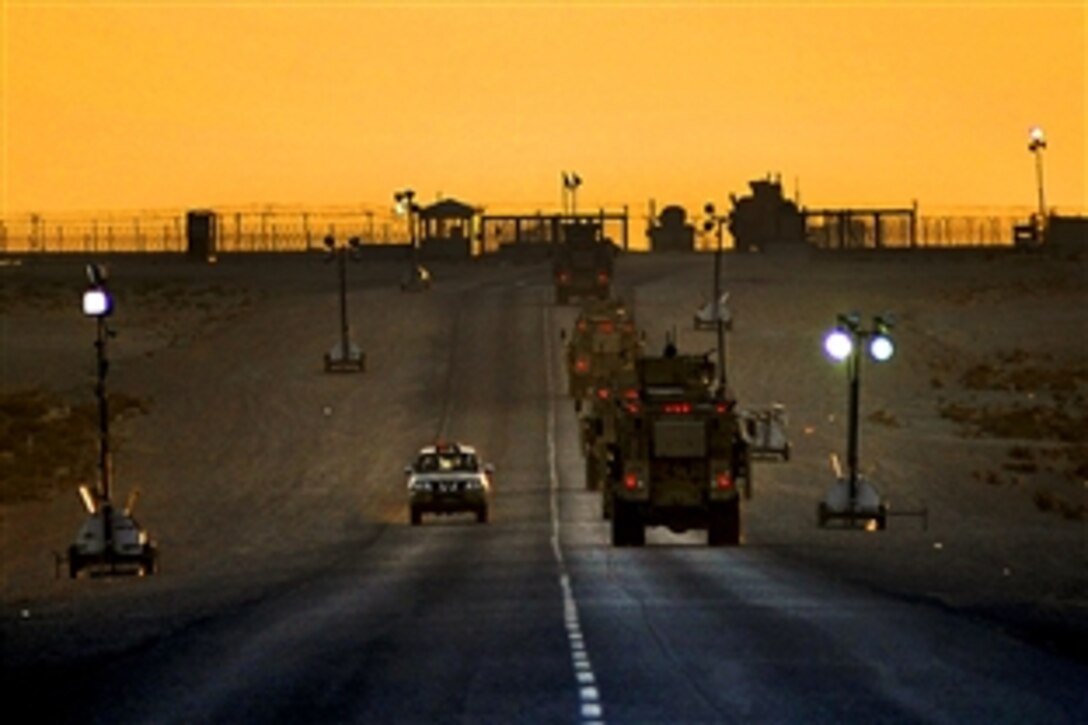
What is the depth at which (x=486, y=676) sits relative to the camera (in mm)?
28453

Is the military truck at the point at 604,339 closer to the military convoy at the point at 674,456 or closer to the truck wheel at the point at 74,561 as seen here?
the military convoy at the point at 674,456

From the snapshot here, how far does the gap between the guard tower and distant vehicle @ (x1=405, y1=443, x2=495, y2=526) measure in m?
127

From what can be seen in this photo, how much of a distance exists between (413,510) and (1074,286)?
109336mm

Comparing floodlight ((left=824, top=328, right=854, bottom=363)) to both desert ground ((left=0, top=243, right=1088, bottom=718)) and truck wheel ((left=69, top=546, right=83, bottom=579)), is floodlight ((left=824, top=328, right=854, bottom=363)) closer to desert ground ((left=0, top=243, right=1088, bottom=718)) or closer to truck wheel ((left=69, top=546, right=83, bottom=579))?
desert ground ((left=0, top=243, right=1088, bottom=718))

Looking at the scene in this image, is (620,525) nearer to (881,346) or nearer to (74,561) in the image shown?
(881,346)

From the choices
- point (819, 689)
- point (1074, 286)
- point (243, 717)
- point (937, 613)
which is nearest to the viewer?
point (243, 717)

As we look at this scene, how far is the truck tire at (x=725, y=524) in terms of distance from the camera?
52188 mm

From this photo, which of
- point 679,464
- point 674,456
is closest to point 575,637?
point 674,456

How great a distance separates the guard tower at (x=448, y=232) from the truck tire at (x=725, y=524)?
13968 cm

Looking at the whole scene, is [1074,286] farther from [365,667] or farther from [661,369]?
[365,667]

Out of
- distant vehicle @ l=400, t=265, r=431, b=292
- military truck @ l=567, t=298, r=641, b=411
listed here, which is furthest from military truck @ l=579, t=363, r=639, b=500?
distant vehicle @ l=400, t=265, r=431, b=292

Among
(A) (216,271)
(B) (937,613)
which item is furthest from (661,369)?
(A) (216,271)

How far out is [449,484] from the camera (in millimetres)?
64812

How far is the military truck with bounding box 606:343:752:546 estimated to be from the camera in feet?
168
